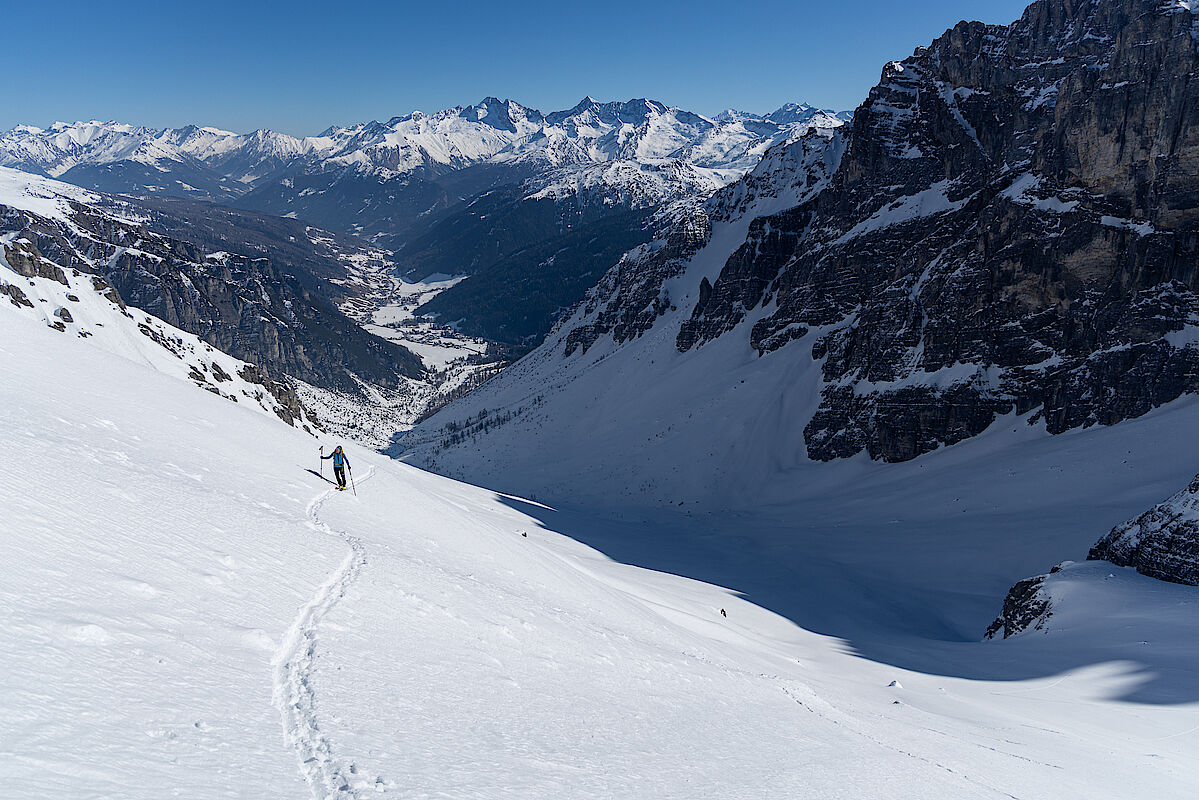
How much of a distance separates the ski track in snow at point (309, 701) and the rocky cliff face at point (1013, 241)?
72914mm

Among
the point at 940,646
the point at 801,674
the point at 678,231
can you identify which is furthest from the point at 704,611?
the point at 678,231

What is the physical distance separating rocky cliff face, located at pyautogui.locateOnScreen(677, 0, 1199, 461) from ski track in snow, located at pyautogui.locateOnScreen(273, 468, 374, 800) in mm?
72914

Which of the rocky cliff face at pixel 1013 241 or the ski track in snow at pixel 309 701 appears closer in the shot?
the ski track in snow at pixel 309 701

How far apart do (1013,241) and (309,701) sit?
3359 inches

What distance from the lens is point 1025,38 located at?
105 meters

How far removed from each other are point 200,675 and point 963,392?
261 feet

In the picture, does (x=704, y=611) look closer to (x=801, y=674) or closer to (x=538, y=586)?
(x=801, y=674)

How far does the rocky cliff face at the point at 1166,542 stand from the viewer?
30.7 m

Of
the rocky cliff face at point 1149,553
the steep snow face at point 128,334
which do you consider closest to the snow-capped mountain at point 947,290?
the rocky cliff face at point 1149,553

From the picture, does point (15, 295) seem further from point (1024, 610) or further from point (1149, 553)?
point (1149, 553)

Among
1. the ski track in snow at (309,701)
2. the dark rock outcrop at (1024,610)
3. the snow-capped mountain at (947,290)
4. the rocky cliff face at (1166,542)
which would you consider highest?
the snow-capped mountain at (947,290)

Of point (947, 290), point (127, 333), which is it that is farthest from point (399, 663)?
point (127, 333)

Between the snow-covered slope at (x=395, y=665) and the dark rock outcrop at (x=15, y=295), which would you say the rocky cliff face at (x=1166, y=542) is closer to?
the snow-covered slope at (x=395, y=665)

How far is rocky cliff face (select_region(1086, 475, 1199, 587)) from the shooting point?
101ft
